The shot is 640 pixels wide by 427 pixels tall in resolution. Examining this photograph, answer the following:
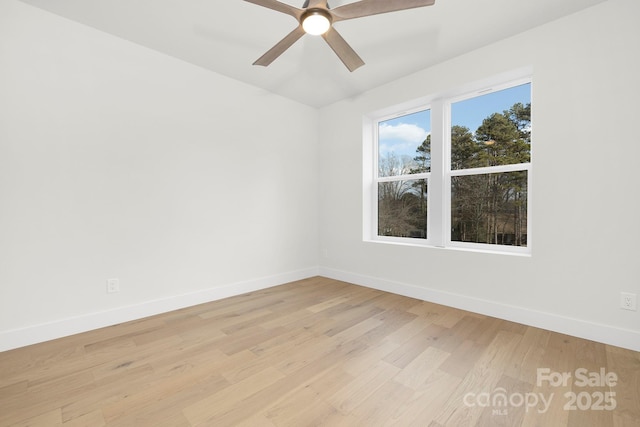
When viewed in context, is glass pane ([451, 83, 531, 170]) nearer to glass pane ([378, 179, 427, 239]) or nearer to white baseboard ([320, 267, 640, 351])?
glass pane ([378, 179, 427, 239])

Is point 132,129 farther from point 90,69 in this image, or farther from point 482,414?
point 482,414

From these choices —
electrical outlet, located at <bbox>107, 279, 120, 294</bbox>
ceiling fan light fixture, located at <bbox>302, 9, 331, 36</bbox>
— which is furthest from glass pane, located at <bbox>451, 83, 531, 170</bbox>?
electrical outlet, located at <bbox>107, 279, 120, 294</bbox>

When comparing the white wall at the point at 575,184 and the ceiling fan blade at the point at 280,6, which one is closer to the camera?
the ceiling fan blade at the point at 280,6

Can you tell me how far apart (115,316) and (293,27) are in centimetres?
306

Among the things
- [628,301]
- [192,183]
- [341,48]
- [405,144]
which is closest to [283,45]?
[341,48]

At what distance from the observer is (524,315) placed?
2.43 metres

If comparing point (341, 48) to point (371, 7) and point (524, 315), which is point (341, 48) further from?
point (524, 315)

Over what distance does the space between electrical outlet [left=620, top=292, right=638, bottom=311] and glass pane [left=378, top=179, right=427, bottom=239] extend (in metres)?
1.66

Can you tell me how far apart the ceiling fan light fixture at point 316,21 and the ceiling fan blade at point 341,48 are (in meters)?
0.07

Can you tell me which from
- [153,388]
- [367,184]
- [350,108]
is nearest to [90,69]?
[153,388]

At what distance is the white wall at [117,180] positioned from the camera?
2090 millimetres

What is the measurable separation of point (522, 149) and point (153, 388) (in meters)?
3.56

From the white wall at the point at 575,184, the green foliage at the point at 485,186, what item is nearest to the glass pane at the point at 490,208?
the green foliage at the point at 485,186

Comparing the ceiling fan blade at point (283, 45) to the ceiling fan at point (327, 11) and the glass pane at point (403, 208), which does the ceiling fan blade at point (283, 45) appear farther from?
the glass pane at point (403, 208)
